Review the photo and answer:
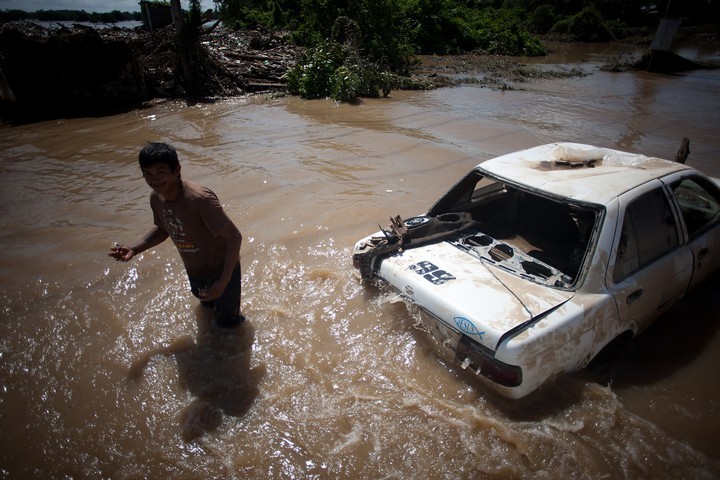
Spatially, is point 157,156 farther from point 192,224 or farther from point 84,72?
point 84,72

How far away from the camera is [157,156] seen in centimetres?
242

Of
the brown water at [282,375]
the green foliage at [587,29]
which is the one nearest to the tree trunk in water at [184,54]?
the brown water at [282,375]

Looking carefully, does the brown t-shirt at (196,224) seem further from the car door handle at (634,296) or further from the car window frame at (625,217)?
the car door handle at (634,296)

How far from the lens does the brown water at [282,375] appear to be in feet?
8.00

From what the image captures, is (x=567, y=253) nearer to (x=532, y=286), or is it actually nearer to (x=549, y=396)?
(x=532, y=286)

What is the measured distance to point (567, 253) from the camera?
11.2 feet

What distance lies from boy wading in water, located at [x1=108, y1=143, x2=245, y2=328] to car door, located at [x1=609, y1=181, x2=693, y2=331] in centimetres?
260

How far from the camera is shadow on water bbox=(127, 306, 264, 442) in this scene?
8.89 ft

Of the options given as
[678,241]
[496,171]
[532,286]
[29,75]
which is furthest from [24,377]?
[29,75]

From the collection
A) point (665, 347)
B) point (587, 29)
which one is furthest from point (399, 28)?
point (587, 29)

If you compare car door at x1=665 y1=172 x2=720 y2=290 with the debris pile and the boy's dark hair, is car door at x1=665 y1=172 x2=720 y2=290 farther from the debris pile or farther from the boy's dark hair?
the debris pile

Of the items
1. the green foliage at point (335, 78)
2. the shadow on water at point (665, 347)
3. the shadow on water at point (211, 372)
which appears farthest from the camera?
the green foliage at point (335, 78)

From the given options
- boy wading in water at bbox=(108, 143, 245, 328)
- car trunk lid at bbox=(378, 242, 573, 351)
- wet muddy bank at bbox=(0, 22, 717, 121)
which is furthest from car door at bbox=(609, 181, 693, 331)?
wet muddy bank at bbox=(0, 22, 717, 121)

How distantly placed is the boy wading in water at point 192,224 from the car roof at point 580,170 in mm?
2163
